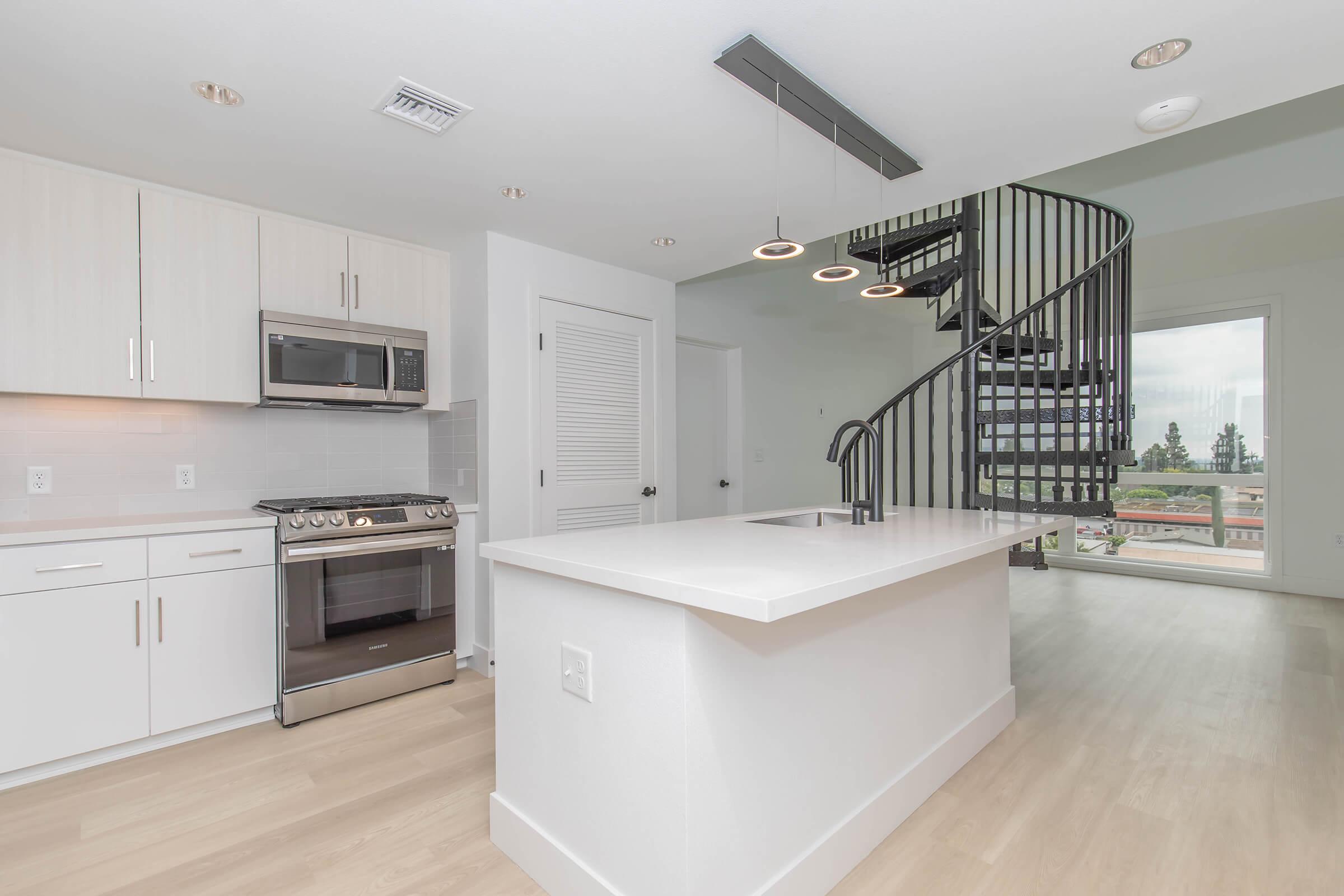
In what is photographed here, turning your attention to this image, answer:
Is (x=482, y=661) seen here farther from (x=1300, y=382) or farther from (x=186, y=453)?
(x=1300, y=382)

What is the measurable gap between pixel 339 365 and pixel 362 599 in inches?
43.9

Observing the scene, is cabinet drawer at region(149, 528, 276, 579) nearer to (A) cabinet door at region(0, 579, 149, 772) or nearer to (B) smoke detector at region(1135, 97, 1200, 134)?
(A) cabinet door at region(0, 579, 149, 772)

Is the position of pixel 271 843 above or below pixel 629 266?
below

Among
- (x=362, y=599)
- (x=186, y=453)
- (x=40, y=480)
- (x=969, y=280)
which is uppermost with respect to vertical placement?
(x=969, y=280)

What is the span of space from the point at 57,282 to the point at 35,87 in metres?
0.78

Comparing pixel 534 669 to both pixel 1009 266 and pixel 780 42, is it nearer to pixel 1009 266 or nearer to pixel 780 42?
pixel 780 42

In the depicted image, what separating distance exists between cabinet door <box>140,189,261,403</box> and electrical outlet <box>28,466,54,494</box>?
52 centimetres

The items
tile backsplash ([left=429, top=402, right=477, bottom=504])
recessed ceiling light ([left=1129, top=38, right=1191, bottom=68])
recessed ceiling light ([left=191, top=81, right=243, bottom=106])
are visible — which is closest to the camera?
recessed ceiling light ([left=1129, top=38, right=1191, bottom=68])

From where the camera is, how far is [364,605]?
2863 mm

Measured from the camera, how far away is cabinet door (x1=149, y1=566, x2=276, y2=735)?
2428 millimetres

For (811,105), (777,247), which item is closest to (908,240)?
(777,247)

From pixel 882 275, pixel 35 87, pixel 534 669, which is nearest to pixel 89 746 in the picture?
pixel 534 669

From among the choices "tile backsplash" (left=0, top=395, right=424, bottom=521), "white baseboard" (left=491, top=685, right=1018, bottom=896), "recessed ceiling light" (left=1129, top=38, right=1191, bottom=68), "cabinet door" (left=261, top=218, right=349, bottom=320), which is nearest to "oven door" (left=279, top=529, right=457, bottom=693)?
"tile backsplash" (left=0, top=395, right=424, bottom=521)

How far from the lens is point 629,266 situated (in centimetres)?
392
